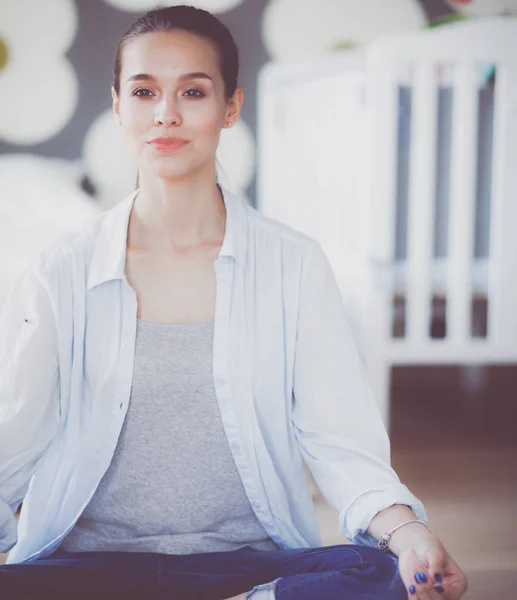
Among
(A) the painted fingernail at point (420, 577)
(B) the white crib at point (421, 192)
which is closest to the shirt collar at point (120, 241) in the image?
(A) the painted fingernail at point (420, 577)

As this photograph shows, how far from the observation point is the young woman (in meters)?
0.98

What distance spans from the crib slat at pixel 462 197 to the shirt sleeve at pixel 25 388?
3.81 feet

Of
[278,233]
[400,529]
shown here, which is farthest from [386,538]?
[278,233]

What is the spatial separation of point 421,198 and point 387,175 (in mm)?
105

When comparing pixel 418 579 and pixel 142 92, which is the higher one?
pixel 142 92

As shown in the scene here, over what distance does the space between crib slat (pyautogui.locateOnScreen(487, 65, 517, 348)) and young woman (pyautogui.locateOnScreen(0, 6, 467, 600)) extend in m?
0.93

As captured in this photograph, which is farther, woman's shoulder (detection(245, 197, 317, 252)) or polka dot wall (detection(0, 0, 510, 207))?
polka dot wall (detection(0, 0, 510, 207))

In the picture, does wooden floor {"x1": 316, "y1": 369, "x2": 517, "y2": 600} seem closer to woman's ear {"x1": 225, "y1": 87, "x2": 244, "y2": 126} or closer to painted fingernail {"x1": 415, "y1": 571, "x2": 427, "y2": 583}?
painted fingernail {"x1": 415, "y1": 571, "x2": 427, "y2": 583}

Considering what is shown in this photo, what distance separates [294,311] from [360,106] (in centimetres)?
102

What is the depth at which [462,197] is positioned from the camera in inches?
74.0

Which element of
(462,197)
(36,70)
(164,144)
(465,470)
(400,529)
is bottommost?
(465,470)

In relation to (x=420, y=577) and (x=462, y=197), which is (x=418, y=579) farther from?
(x=462, y=197)

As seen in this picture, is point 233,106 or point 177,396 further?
point 233,106

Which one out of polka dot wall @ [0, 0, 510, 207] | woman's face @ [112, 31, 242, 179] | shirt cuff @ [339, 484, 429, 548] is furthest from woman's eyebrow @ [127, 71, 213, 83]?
polka dot wall @ [0, 0, 510, 207]
